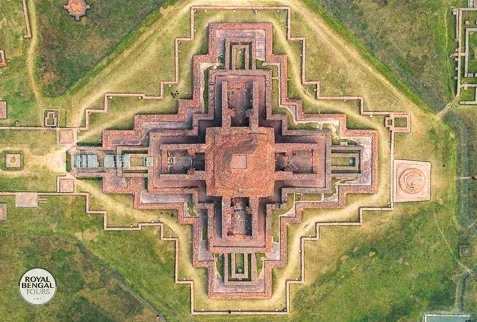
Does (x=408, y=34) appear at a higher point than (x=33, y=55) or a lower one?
higher

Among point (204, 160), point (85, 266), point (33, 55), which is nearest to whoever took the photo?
point (204, 160)

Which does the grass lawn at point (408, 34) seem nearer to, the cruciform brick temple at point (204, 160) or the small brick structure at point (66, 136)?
the cruciform brick temple at point (204, 160)

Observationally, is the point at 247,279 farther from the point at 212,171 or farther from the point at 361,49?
the point at 361,49

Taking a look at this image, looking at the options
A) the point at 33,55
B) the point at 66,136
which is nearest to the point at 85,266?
the point at 66,136

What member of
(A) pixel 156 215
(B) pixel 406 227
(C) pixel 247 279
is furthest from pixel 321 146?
(A) pixel 156 215

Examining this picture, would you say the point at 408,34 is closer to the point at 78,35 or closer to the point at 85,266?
the point at 78,35

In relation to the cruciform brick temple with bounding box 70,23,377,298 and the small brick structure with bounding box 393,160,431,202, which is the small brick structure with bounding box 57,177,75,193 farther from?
the small brick structure with bounding box 393,160,431,202
